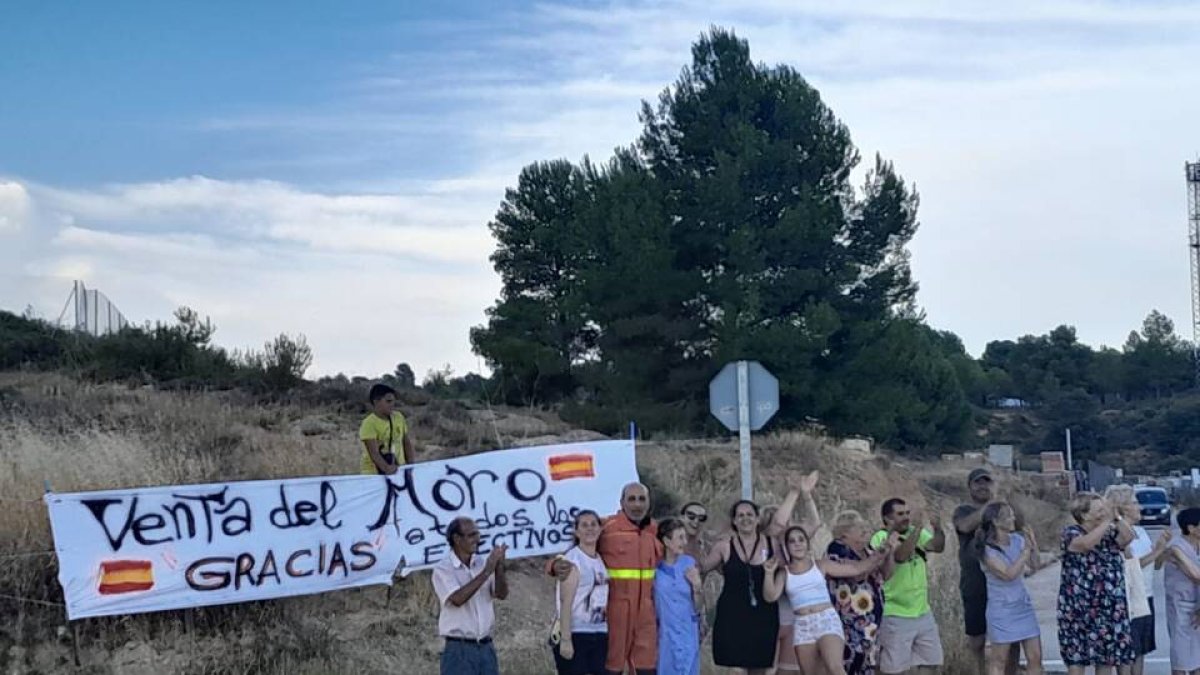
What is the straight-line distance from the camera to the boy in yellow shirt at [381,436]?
11.6 metres

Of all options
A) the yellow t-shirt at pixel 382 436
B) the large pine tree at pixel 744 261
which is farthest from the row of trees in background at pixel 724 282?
the yellow t-shirt at pixel 382 436

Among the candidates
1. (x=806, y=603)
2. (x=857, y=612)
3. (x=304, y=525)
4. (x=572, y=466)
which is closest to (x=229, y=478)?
(x=304, y=525)

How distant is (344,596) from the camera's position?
12.4 m

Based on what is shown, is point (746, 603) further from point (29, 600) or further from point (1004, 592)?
point (29, 600)

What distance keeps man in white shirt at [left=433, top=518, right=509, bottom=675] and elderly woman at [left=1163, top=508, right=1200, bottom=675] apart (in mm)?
5489

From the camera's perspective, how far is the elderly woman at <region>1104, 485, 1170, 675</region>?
10406 mm

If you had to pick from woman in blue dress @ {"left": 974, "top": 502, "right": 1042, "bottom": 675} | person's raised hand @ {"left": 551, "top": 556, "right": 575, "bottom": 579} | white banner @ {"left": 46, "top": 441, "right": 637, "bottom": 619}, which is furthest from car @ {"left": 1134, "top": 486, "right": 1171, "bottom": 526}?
person's raised hand @ {"left": 551, "top": 556, "right": 575, "bottom": 579}

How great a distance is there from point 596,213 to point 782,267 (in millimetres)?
4461

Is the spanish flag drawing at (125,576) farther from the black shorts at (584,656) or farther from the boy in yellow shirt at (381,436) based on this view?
the black shorts at (584,656)

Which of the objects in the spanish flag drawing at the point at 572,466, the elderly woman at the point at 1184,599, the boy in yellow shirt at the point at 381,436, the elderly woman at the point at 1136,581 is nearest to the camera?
the elderly woman at the point at 1184,599

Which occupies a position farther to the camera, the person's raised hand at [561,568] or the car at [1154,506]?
the car at [1154,506]

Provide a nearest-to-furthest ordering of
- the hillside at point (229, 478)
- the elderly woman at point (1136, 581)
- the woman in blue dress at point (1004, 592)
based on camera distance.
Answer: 1. the woman in blue dress at point (1004, 592)
2. the elderly woman at point (1136, 581)
3. the hillside at point (229, 478)

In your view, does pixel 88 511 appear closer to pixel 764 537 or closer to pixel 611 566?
pixel 611 566

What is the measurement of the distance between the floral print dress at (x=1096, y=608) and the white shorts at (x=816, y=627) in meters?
2.18
